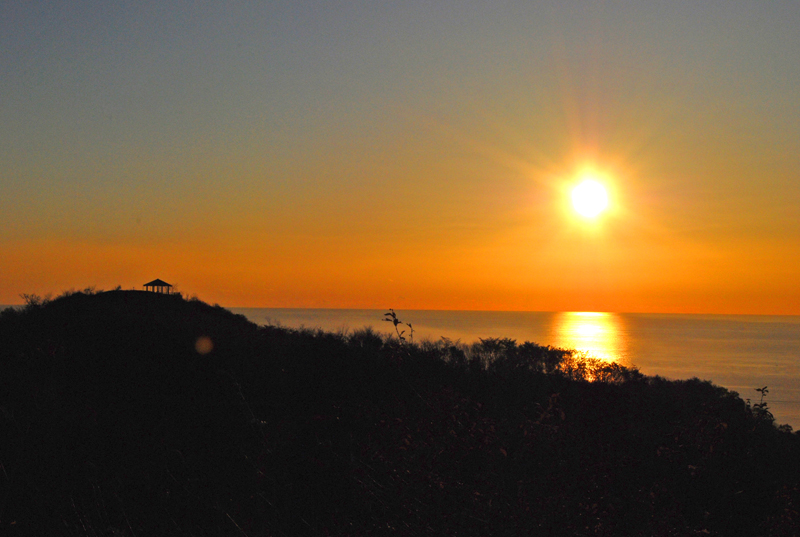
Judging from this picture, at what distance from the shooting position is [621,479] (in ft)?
17.9

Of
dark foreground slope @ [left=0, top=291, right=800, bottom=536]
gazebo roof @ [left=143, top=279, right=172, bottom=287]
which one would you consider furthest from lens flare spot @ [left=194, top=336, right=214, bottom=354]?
gazebo roof @ [left=143, top=279, right=172, bottom=287]

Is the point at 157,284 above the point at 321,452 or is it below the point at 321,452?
A: above

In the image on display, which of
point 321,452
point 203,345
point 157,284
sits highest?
point 157,284

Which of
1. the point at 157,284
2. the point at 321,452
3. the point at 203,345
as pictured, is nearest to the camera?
the point at 321,452

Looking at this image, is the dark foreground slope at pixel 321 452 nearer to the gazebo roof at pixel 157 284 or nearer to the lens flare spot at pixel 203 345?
the lens flare spot at pixel 203 345

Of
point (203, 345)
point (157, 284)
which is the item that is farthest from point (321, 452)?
point (157, 284)

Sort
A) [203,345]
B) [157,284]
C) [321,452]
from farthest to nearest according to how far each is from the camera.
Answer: [157,284]
[203,345]
[321,452]

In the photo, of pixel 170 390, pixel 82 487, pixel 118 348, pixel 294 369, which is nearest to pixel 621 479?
pixel 82 487

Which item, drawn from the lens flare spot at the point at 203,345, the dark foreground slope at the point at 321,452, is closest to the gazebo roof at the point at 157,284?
the dark foreground slope at the point at 321,452

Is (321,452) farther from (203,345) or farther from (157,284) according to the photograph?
(157,284)

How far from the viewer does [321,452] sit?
1017 cm

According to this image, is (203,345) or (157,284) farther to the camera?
(157,284)

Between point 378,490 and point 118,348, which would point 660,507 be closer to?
point 378,490

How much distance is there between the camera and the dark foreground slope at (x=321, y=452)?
5086 millimetres
